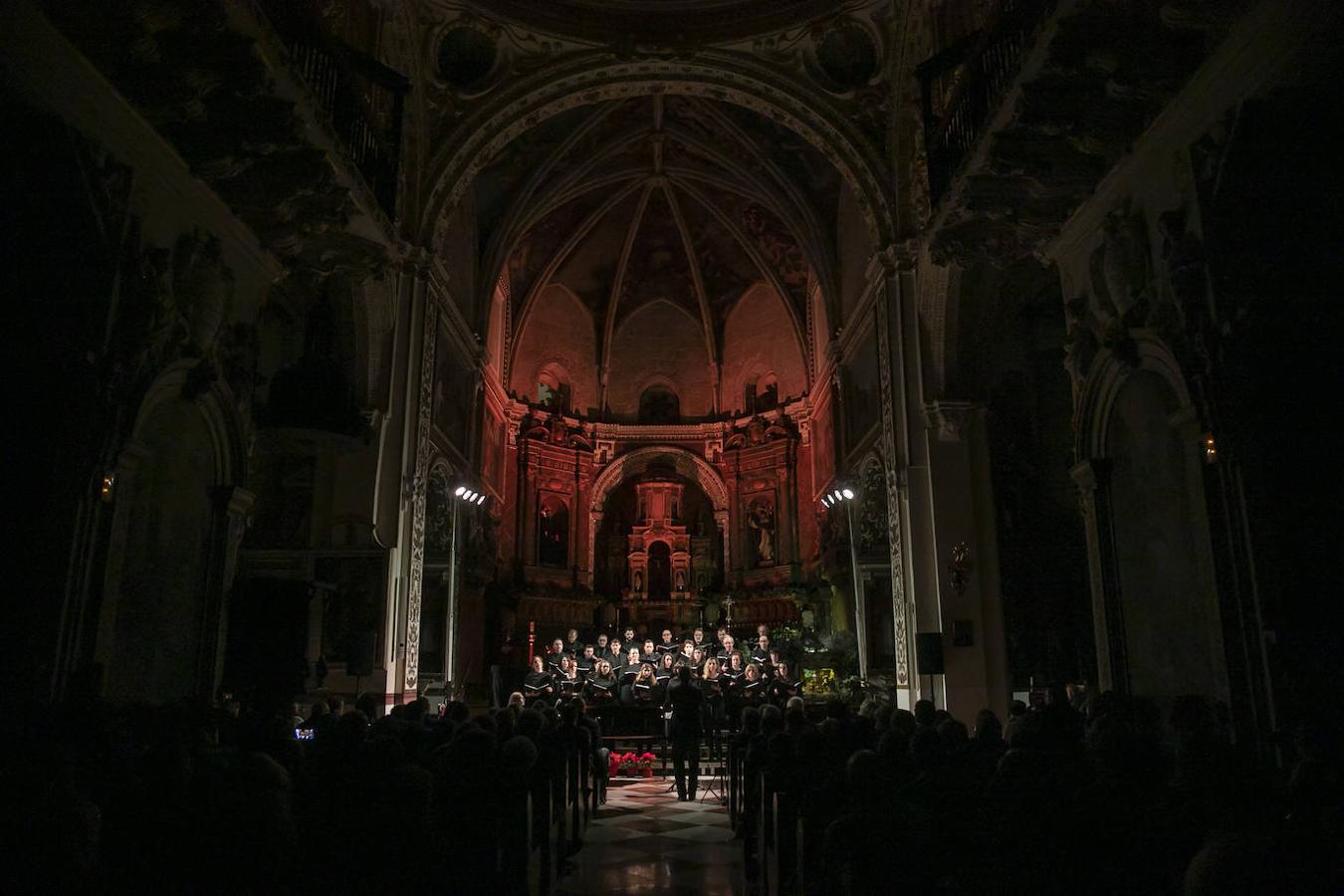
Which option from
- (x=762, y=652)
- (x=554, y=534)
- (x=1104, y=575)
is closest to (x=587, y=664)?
(x=762, y=652)

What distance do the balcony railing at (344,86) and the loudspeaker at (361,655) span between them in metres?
5.98

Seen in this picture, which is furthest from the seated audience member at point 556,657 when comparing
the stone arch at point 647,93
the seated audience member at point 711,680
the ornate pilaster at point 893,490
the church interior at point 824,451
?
the stone arch at point 647,93

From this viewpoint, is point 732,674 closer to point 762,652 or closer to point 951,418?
point 762,652

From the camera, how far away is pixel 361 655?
527 inches

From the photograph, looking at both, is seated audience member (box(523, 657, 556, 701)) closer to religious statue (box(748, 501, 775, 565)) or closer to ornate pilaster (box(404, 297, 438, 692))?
ornate pilaster (box(404, 297, 438, 692))

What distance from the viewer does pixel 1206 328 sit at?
6.88m

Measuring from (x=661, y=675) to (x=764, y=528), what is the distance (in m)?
9.32

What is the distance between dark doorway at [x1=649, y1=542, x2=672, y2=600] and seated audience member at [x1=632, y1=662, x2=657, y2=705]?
9.77 meters

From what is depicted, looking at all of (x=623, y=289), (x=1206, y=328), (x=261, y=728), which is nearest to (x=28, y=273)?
(x=261, y=728)

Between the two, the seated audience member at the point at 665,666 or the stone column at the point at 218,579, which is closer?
the stone column at the point at 218,579

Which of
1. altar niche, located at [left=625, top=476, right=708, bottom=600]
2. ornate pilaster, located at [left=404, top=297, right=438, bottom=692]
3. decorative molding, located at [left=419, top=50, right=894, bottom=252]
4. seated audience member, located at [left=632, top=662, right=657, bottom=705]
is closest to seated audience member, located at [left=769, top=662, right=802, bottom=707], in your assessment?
seated audience member, located at [left=632, top=662, right=657, bottom=705]

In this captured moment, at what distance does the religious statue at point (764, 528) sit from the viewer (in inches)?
1097

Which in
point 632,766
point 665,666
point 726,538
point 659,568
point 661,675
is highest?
point 726,538

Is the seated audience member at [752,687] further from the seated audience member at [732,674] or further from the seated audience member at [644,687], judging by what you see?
the seated audience member at [644,687]
